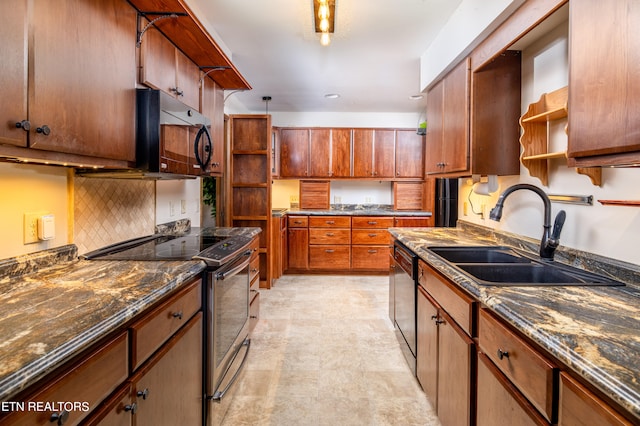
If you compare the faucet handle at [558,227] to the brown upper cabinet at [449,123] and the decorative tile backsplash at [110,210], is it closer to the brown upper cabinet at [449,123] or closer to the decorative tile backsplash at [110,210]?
the brown upper cabinet at [449,123]

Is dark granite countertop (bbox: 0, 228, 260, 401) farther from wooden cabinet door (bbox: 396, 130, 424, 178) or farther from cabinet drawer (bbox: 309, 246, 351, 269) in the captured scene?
wooden cabinet door (bbox: 396, 130, 424, 178)

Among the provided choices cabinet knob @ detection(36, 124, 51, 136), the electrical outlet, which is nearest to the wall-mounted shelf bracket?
cabinet knob @ detection(36, 124, 51, 136)

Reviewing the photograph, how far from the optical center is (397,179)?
4.88 metres

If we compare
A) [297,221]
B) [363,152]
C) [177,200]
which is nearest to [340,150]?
[363,152]

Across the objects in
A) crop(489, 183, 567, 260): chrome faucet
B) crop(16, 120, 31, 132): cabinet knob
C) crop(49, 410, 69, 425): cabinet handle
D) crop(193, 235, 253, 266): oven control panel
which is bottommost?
crop(49, 410, 69, 425): cabinet handle

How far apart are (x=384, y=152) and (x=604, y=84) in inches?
154

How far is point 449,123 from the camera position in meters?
2.39

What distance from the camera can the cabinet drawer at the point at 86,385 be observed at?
2.16 ft

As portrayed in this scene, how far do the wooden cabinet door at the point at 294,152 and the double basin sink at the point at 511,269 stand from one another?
10.6 ft

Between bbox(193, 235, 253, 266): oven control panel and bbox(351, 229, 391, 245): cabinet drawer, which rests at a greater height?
bbox(193, 235, 253, 266): oven control panel

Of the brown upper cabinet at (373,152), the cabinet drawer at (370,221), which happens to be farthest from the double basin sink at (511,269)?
the brown upper cabinet at (373,152)

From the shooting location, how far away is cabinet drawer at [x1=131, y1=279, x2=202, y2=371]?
1010 mm

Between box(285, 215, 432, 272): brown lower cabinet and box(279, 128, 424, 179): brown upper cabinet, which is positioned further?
box(279, 128, 424, 179): brown upper cabinet

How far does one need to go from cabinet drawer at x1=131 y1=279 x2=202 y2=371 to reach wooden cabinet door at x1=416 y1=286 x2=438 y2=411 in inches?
46.0
